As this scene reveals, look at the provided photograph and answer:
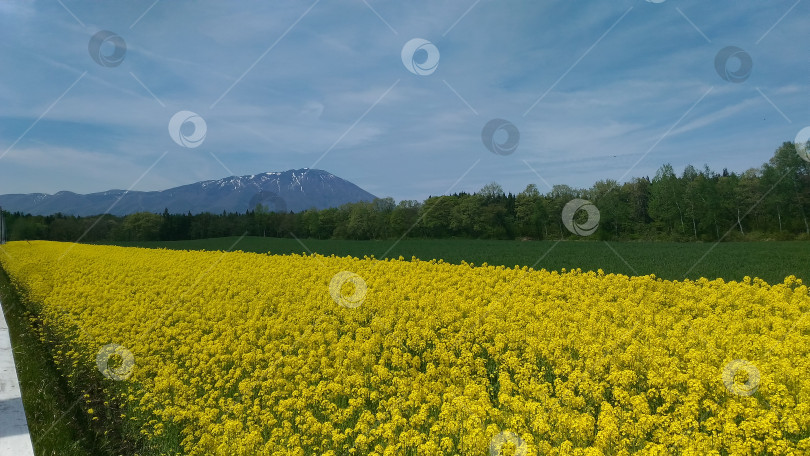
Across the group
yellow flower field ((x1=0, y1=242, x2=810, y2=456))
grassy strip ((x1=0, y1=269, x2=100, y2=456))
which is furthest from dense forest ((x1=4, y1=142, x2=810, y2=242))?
grassy strip ((x1=0, y1=269, x2=100, y2=456))

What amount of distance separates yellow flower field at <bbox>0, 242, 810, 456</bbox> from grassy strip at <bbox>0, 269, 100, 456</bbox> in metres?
0.37

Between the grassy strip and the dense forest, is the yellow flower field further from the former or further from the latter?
the dense forest

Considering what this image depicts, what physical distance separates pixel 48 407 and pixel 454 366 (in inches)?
292

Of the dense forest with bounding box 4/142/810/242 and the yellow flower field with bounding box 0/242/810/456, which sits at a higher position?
the dense forest with bounding box 4/142/810/242

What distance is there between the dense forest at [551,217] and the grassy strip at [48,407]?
73.3m

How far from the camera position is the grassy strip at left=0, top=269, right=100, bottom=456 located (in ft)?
24.0

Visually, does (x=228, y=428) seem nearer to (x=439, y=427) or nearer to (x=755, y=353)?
(x=439, y=427)

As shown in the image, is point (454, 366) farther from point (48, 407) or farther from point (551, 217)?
point (551, 217)

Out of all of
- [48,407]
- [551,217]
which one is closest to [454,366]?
[48,407]

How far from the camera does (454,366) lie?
8594 mm

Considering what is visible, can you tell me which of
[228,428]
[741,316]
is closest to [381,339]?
[228,428]

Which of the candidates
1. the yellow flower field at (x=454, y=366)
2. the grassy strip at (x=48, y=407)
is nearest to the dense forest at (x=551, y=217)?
the yellow flower field at (x=454, y=366)

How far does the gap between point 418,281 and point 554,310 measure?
5271 millimetres

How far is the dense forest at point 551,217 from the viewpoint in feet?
237
